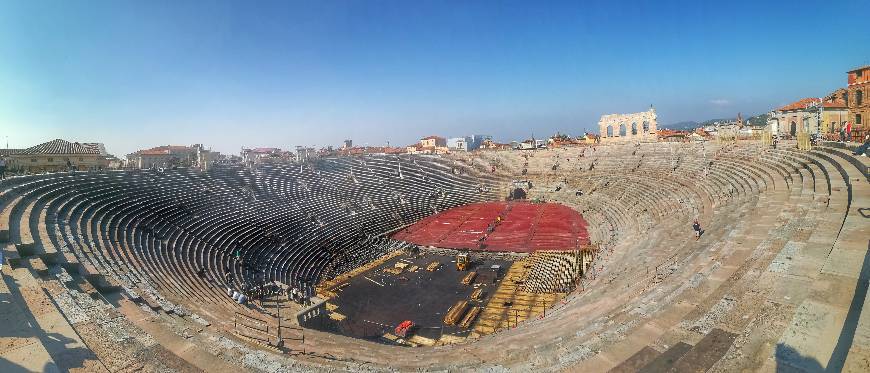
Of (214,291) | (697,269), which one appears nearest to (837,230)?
(697,269)

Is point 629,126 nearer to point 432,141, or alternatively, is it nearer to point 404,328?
point 404,328

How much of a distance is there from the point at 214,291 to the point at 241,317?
4.39 metres

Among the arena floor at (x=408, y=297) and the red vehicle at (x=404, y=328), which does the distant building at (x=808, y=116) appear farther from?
the red vehicle at (x=404, y=328)

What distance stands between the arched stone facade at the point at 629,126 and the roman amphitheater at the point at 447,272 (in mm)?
10299

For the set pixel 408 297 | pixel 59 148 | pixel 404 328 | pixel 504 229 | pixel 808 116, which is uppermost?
pixel 59 148

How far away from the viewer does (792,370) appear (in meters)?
5.97

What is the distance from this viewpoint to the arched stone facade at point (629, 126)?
166ft

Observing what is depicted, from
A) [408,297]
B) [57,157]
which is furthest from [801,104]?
[57,157]

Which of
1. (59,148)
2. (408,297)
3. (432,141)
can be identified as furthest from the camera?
(432,141)

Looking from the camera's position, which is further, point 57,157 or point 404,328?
point 57,157

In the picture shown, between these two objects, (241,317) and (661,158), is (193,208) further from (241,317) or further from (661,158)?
(661,158)

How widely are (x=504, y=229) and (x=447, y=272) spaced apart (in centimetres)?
1056

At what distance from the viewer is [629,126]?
173 ft

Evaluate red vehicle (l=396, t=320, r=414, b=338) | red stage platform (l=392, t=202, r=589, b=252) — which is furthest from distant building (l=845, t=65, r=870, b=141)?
red vehicle (l=396, t=320, r=414, b=338)
